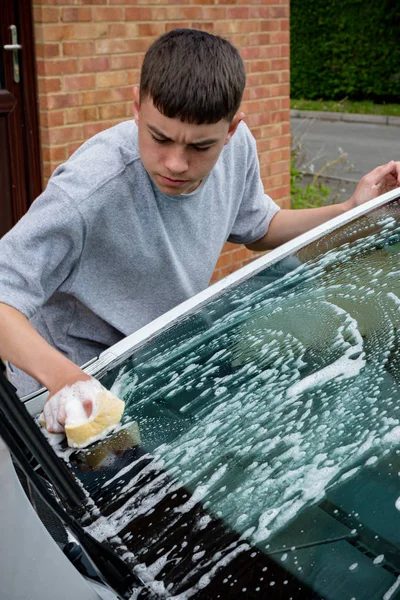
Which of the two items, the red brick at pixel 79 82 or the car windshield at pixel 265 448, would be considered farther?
the red brick at pixel 79 82

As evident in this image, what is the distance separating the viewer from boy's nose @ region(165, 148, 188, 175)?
1.63 meters

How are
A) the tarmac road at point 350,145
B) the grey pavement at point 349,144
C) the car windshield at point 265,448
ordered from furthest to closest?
the grey pavement at point 349,144
the tarmac road at point 350,145
the car windshield at point 265,448

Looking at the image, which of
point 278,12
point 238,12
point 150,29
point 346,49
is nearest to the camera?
point 150,29

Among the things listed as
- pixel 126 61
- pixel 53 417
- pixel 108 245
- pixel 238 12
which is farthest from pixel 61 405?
pixel 238 12

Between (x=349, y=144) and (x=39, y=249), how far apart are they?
10.7 metres

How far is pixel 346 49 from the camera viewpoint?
1590cm

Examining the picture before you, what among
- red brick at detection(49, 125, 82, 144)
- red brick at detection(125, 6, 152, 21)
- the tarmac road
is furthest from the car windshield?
the tarmac road

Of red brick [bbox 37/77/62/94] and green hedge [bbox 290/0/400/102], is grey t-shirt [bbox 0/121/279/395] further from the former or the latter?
green hedge [bbox 290/0/400/102]

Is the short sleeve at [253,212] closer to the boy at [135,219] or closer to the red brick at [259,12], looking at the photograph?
the boy at [135,219]

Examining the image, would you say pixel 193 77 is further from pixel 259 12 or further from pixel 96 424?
pixel 259 12

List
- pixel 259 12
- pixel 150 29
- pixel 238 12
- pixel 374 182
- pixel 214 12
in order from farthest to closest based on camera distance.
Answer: pixel 259 12 → pixel 238 12 → pixel 214 12 → pixel 150 29 → pixel 374 182

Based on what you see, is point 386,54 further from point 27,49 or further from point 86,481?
point 86,481

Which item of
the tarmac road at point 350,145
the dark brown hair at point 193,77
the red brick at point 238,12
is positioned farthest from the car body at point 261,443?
the tarmac road at point 350,145

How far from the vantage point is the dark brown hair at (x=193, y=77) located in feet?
5.19
